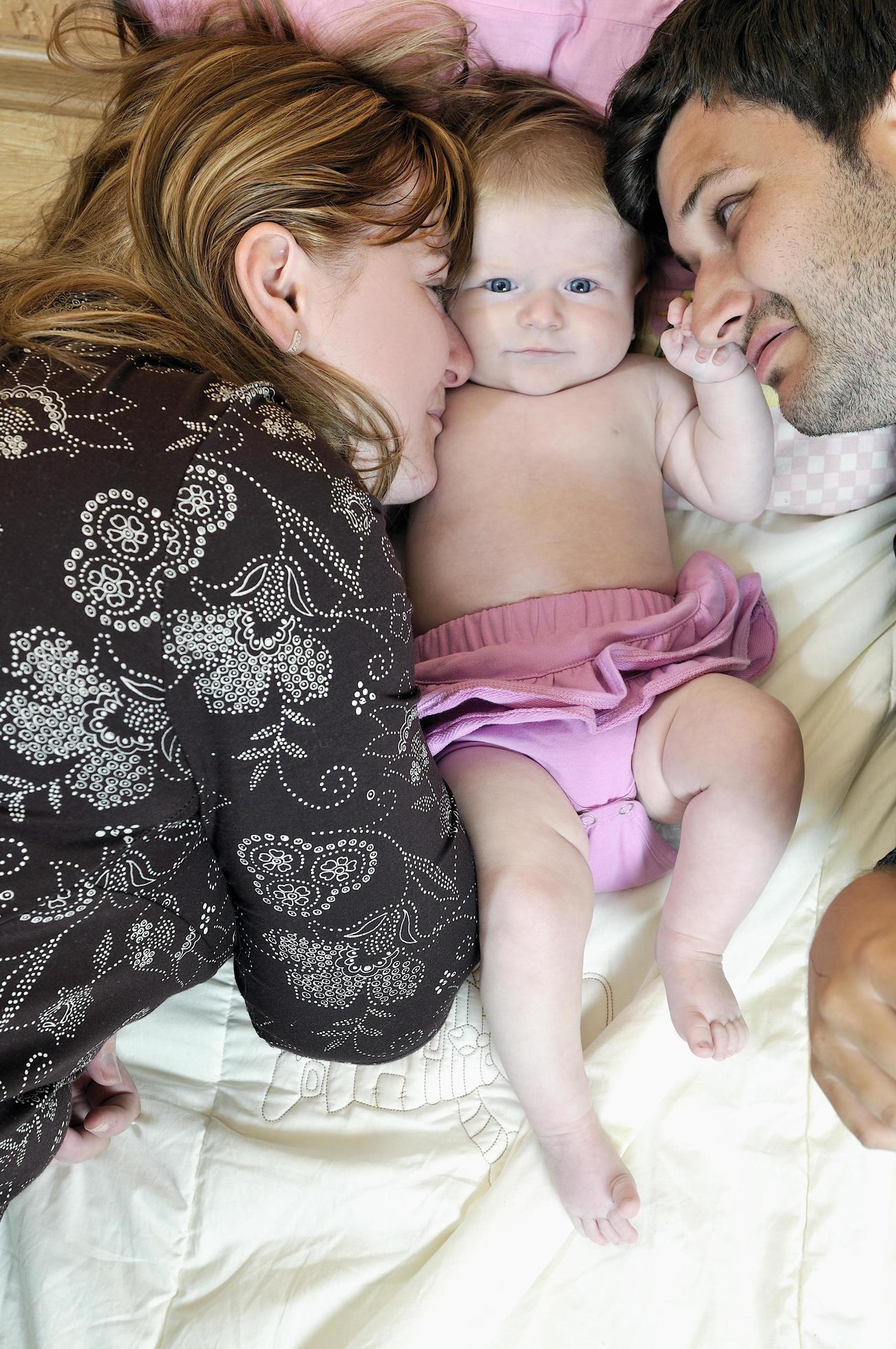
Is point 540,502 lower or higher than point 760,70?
lower

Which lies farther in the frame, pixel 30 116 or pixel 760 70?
pixel 30 116

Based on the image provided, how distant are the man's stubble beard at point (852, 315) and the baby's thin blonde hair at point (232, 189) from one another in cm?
48

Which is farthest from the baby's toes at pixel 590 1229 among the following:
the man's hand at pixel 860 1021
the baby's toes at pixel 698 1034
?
the man's hand at pixel 860 1021

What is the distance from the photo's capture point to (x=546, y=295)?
1.36 m

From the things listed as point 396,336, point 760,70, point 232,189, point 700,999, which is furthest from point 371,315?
point 700,999

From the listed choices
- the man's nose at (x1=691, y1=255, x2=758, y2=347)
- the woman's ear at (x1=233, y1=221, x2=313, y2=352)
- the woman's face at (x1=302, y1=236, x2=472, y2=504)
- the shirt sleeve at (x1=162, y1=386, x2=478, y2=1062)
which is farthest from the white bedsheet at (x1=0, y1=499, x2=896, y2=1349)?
the woman's ear at (x1=233, y1=221, x2=313, y2=352)

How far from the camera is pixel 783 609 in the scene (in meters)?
1.41

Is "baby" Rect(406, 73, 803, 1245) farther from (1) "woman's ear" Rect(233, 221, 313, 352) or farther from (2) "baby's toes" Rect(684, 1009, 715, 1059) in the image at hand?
(1) "woman's ear" Rect(233, 221, 313, 352)

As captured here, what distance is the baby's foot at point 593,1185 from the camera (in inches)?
39.9

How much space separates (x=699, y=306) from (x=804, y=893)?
2.39 feet

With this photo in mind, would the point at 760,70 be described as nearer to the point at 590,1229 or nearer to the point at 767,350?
the point at 767,350

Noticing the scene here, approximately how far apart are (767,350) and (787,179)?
0.19 meters

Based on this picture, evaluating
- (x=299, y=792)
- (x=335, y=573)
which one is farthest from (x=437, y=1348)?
(x=335, y=573)

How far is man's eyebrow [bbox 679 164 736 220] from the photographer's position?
45.1 inches
